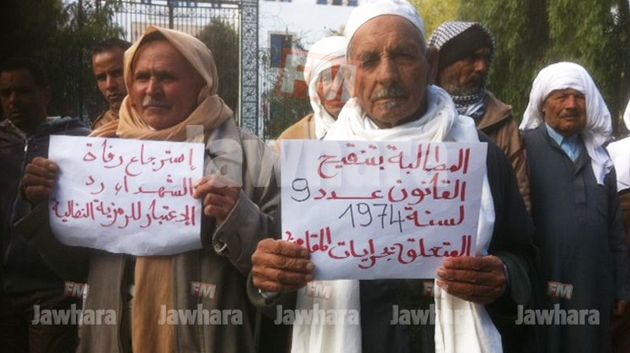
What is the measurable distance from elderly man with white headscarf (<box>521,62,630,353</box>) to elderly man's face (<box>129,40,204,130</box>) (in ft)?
3.98

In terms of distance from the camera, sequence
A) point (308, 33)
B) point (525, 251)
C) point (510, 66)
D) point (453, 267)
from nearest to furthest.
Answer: point (453, 267), point (525, 251), point (308, 33), point (510, 66)

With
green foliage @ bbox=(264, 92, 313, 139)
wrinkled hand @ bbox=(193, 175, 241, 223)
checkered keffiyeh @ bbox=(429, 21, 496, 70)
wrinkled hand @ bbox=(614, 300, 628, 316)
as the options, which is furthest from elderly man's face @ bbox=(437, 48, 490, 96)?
wrinkled hand @ bbox=(614, 300, 628, 316)

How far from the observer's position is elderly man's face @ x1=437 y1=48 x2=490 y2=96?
283 cm

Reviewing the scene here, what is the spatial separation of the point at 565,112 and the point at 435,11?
0.65 meters

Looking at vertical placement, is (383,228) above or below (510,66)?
below

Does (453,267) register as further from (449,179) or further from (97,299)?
(97,299)

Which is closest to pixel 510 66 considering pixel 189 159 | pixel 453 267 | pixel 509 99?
pixel 509 99

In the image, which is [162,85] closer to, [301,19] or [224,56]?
[224,56]

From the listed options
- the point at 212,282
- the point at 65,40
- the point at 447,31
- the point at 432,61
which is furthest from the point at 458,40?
the point at 65,40

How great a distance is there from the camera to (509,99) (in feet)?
9.78

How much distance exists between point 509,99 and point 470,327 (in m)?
0.92

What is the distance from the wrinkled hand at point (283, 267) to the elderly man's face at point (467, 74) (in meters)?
0.82

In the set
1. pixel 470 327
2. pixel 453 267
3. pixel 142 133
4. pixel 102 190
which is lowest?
pixel 470 327

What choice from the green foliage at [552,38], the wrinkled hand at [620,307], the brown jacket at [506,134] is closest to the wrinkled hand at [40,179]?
the brown jacket at [506,134]
